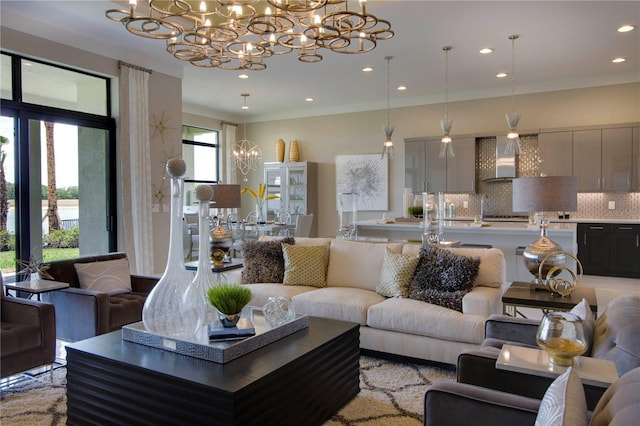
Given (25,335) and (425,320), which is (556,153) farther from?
(25,335)

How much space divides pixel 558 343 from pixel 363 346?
6.33 ft

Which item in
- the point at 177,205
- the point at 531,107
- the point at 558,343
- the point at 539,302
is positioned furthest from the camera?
the point at 531,107

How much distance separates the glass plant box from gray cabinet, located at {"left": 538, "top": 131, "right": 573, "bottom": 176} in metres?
6.32

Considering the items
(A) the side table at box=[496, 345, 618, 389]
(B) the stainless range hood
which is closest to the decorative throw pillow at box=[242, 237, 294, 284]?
(A) the side table at box=[496, 345, 618, 389]

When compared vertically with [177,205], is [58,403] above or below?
below

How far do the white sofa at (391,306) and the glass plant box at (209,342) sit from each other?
971 millimetres

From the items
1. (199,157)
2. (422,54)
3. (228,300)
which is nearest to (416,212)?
(422,54)

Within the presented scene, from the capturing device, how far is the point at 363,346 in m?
3.50

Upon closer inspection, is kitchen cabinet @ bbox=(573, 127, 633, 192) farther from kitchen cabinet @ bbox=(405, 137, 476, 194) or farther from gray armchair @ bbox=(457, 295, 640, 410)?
gray armchair @ bbox=(457, 295, 640, 410)

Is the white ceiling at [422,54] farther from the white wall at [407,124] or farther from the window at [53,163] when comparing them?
the window at [53,163]

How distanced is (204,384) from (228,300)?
Result: 54cm

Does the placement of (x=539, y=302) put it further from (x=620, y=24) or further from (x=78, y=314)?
(x=620, y=24)

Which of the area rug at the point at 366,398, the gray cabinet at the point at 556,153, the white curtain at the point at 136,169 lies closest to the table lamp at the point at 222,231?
the white curtain at the point at 136,169

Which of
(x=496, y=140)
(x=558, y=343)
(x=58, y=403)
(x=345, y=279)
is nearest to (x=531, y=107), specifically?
(x=496, y=140)
